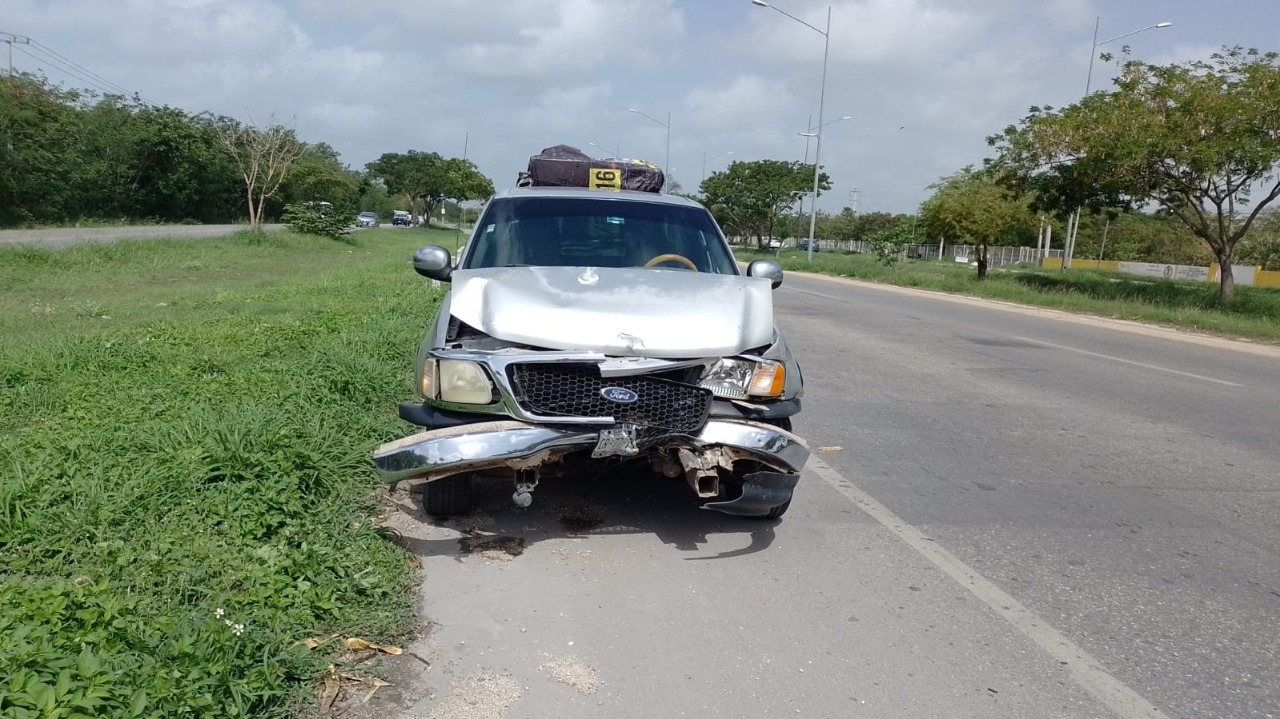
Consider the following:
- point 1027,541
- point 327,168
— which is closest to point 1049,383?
point 1027,541

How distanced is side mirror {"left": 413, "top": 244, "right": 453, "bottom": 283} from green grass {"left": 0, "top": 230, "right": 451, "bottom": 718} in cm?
110

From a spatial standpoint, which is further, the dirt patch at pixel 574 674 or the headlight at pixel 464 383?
the headlight at pixel 464 383

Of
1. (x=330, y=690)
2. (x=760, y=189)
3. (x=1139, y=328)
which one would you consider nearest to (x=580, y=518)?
(x=330, y=690)

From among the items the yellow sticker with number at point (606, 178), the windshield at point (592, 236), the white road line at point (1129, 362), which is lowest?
the white road line at point (1129, 362)

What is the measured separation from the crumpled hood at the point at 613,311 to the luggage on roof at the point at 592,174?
5.94m

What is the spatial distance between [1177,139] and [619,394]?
2117 cm

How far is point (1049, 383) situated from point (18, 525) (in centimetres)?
910

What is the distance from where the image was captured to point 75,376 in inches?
274

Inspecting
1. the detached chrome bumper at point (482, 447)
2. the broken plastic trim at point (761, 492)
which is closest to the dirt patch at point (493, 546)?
the detached chrome bumper at point (482, 447)

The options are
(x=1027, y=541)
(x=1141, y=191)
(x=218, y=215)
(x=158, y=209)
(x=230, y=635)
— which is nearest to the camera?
(x=230, y=635)

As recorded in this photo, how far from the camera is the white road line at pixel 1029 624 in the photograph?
323 centimetres

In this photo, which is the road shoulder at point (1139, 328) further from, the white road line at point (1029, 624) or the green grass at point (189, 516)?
the green grass at point (189, 516)

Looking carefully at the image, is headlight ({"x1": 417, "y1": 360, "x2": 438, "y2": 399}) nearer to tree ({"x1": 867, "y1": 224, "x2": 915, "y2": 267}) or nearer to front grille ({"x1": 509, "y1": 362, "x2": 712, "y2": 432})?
front grille ({"x1": 509, "y1": 362, "x2": 712, "y2": 432})

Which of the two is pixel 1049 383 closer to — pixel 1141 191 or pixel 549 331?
pixel 549 331
